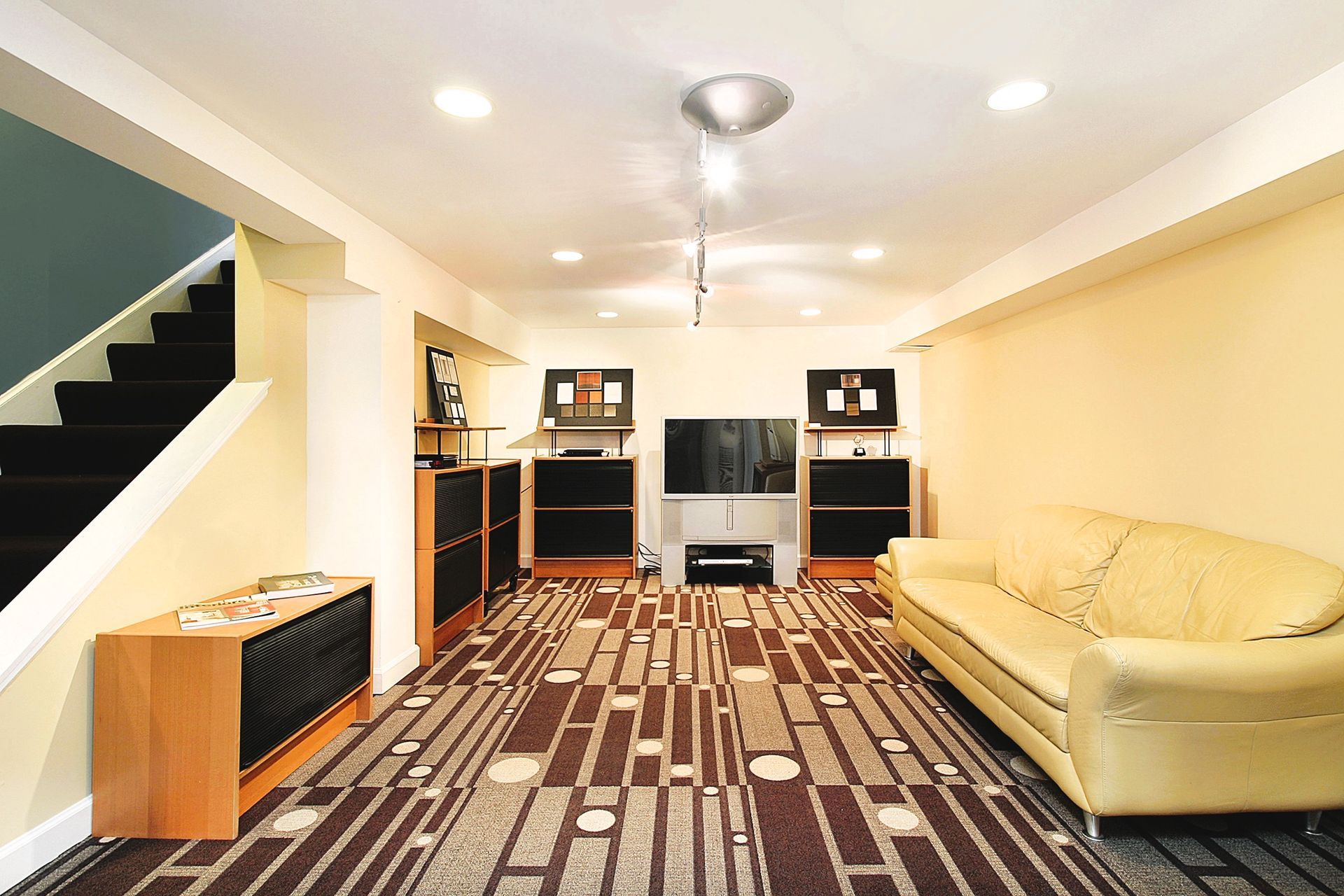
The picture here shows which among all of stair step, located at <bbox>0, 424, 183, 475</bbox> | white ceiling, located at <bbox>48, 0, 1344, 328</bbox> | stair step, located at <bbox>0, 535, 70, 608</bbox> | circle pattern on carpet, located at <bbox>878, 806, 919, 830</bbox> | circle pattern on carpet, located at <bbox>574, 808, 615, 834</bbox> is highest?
white ceiling, located at <bbox>48, 0, 1344, 328</bbox>

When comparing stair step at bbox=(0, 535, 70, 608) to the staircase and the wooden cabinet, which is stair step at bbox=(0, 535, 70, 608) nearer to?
the staircase

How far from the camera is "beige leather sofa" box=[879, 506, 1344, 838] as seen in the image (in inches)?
79.4

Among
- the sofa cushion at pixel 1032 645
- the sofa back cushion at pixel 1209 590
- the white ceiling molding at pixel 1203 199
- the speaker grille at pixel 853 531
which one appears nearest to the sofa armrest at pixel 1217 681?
the sofa back cushion at pixel 1209 590

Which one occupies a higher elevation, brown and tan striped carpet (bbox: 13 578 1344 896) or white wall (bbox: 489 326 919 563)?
white wall (bbox: 489 326 919 563)

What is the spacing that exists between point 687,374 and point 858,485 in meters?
1.85

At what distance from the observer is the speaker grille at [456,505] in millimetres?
3854

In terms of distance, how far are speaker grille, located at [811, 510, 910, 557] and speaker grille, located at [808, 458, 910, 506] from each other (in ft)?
0.28

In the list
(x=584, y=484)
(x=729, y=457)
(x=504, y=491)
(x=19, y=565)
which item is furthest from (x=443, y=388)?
(x=19, y=565)

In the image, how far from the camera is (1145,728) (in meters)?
2.04

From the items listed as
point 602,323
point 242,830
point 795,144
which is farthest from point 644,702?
point 602,323

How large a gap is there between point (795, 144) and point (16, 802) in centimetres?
310

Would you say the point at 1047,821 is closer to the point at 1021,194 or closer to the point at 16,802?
the point at 1021,194

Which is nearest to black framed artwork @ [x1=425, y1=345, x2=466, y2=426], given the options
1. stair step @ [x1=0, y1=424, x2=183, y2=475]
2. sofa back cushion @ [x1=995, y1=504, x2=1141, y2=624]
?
stair step @ [x1=0, y1=424, x2=183, y2=475]

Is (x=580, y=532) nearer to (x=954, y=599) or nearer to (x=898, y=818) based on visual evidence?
(x=954, y=599)
